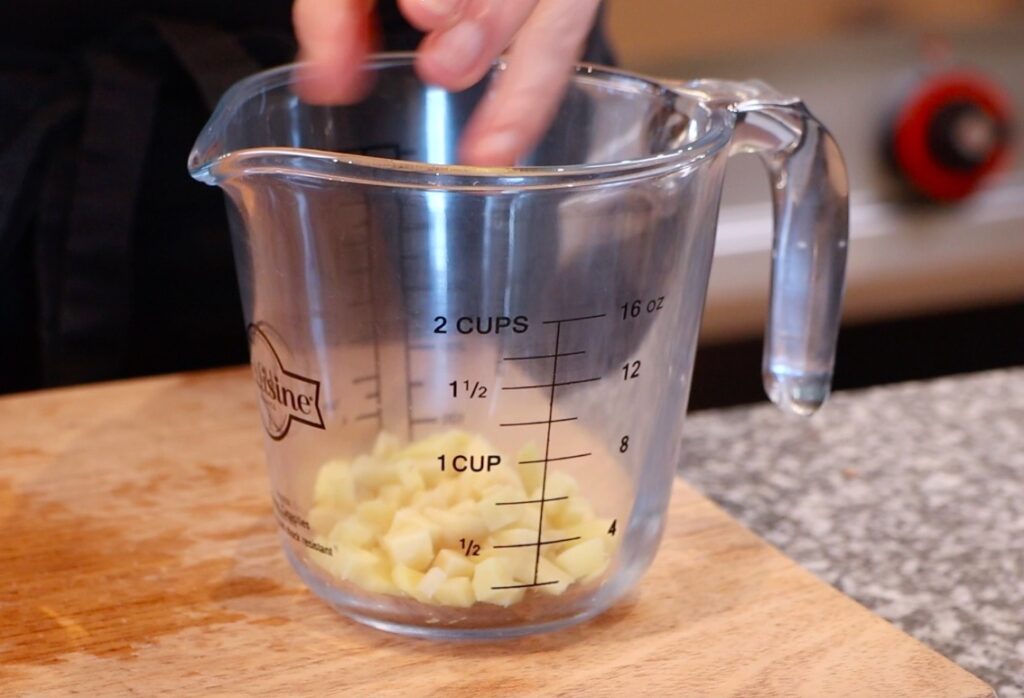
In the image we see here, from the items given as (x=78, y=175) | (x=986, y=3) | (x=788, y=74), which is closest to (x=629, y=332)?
(x=78, y=175)

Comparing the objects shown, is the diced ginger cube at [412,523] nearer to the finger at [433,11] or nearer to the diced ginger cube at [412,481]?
the diced ginger cube at [412,481]

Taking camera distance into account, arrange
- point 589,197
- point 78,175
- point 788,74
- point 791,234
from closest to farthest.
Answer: point 589,197, point 791,234, point 78,175, point 788,74

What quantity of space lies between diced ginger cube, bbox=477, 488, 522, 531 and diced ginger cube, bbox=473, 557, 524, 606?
18 millimetres

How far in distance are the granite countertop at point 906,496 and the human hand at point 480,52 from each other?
1.05ft

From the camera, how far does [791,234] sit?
2.24 ft

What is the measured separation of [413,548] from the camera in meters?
0.61

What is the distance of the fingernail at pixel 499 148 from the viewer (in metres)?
0.66

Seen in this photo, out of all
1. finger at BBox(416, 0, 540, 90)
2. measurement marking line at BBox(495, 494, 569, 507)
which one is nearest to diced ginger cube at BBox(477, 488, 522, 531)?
measurement marking line at BBox(495, 494, 569, 507)

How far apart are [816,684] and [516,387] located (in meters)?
0.21

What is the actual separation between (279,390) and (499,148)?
0.18 m

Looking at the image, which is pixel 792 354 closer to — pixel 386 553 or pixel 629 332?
pixel 629 332

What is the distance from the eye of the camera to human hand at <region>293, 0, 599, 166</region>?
0.62 m

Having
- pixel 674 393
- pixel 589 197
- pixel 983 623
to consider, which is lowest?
pixel 983 623

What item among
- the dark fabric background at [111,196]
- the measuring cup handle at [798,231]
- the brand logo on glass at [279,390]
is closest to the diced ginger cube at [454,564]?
the brand logo on glass at [279,390]
